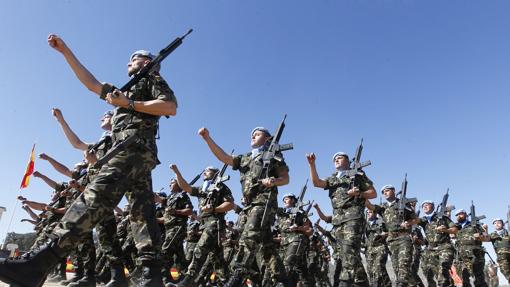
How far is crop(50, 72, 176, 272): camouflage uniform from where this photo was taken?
3.12 meters

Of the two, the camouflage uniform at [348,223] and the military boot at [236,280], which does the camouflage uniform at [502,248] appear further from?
the military boot at [236,280]

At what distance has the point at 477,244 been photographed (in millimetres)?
12609

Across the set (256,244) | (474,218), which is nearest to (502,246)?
(474,218)

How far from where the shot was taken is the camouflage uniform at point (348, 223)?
6527 mm

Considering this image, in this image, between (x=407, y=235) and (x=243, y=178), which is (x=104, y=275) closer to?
(x=243, y=178)

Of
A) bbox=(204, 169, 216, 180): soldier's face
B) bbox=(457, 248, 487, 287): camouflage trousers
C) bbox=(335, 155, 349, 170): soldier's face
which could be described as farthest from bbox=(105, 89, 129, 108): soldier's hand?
bbox=(457, 248, 487, 287): camouflage trousers

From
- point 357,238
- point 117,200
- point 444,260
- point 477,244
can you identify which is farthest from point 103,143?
point 477,244

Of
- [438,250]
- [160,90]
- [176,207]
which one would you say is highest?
[438,250]

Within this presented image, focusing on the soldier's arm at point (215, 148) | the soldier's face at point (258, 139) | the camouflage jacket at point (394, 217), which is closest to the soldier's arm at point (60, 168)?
the soldier's arm at point (215, 148)

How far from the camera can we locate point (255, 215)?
5.82m

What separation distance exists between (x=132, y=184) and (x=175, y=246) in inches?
205

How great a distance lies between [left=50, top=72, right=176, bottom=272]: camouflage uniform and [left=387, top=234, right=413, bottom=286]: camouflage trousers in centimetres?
713

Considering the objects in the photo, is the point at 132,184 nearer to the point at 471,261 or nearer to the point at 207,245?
the point at 207,245

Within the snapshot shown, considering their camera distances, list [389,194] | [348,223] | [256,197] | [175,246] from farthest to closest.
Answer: [389,194] → [175,246] → [348,223] → [256,197]
